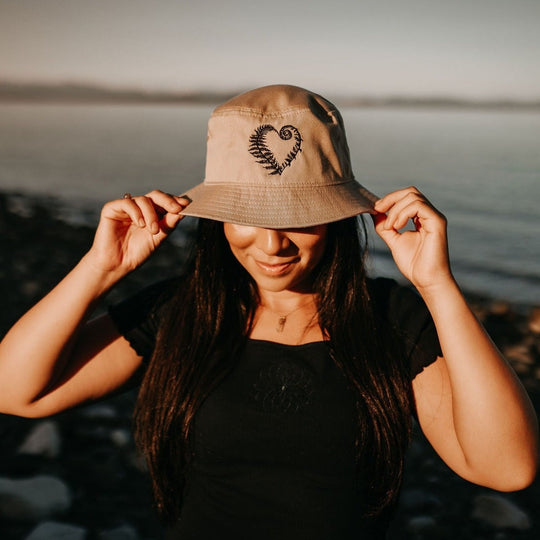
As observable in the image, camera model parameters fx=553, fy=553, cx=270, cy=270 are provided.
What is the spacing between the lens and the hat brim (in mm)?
2049

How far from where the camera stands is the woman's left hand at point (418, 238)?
2.06 metres

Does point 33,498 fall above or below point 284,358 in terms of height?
below

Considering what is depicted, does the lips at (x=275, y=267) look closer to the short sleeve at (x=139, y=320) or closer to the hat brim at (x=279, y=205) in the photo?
the hat brim at (x=279, y=205)

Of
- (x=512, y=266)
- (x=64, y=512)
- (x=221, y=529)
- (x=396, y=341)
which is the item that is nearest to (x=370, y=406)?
(x=396, y=341)

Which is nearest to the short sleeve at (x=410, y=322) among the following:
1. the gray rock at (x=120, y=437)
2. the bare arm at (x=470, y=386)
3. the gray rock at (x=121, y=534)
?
the bare arm at (x=470, y=386)

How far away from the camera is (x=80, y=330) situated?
2359mm

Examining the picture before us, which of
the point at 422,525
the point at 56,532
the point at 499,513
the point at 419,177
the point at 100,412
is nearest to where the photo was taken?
the point at 56,532

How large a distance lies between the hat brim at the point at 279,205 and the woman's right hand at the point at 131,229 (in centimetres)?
21

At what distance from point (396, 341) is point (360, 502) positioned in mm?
666

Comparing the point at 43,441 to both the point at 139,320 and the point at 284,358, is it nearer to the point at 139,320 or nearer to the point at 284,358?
the point at 139,320

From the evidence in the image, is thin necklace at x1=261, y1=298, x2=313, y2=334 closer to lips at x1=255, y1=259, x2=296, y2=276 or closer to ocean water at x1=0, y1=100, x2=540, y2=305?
lips at x1=255, y1=259, x2=296, y2=276

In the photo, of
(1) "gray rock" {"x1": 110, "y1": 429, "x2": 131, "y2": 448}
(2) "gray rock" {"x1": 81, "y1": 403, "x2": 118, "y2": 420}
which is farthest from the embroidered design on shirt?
(2) "gray rock" {"x1": 81, "y1": 403, "x2": 118, "y2": 420}

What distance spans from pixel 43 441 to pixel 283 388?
9.81 feet

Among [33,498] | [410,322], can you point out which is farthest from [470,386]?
[33,498]
